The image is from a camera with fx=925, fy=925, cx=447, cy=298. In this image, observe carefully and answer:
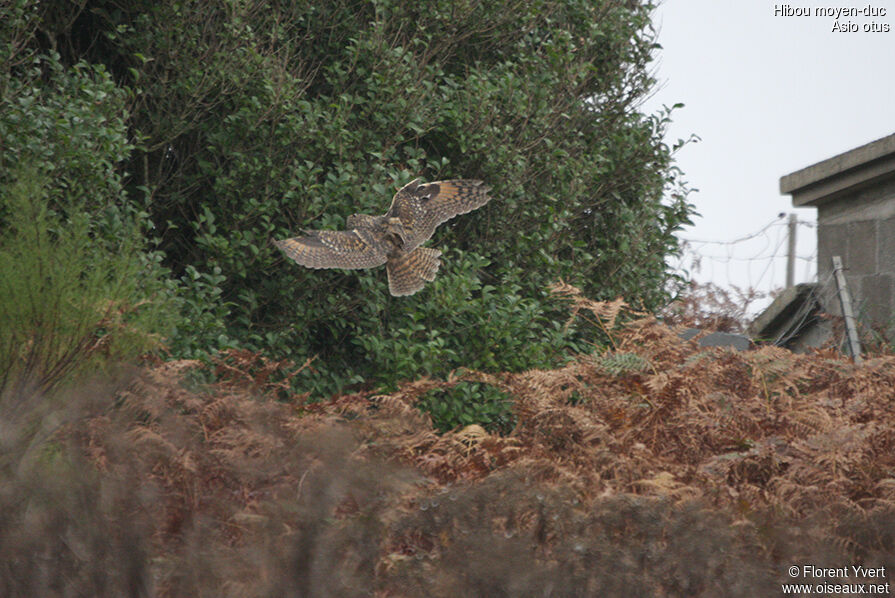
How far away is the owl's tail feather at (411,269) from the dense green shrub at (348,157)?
1.92 ft

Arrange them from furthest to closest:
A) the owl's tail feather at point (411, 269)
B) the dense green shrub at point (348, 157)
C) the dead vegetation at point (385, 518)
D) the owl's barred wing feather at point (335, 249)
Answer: the dense green shrub at point (348, 157) → the owl's tail feather at point (411, 269) → the owl's barred wing feather at point (335, 249) → the dead vegetation at point (385, 518)

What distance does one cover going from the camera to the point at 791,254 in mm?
10773

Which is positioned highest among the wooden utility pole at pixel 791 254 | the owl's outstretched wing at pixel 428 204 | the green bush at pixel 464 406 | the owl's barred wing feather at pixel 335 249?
the wooden utility pole at pixel 791 254

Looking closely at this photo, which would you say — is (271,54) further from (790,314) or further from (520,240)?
(790,314)

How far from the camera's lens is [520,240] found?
780cm

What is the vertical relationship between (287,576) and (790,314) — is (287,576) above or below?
below

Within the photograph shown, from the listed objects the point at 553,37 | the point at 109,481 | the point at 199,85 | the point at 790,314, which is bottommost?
the point at 109,481

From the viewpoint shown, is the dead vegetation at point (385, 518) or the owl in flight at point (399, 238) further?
the owl in flight at point (399, 238)

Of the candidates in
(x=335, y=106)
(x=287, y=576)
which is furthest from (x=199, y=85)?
(x=287, y=576)

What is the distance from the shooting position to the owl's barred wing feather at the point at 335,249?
5.57 meters

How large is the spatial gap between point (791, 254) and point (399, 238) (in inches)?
255

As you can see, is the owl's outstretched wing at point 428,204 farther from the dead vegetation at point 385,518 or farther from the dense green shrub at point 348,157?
the dead vegetation at point 385,518

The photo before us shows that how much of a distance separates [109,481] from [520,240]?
5.78m

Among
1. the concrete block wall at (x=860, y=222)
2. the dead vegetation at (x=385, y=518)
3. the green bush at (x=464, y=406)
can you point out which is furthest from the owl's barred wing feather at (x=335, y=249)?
the concrete block wall at (x=860, y=222)
